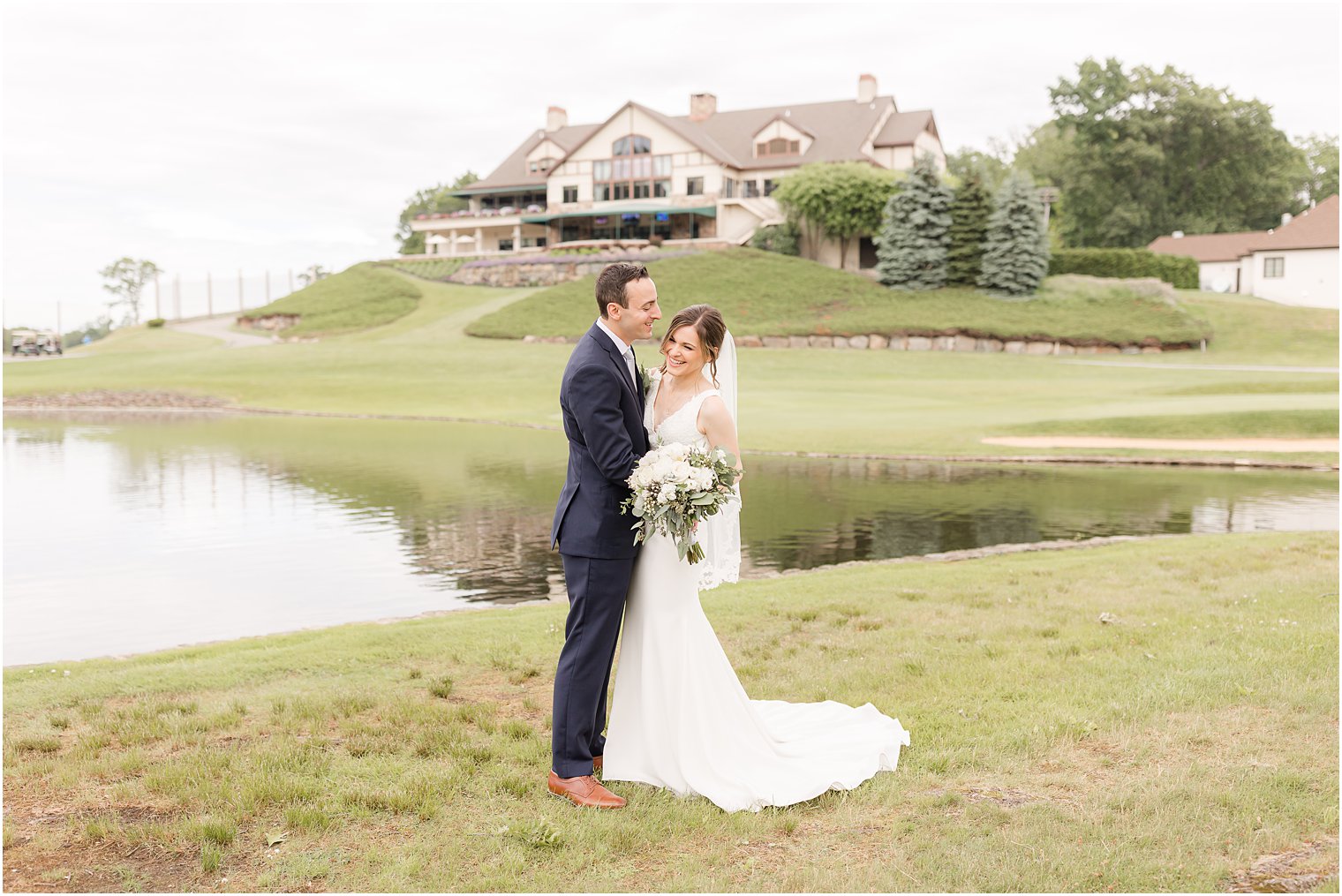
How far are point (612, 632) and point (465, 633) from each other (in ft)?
11.8

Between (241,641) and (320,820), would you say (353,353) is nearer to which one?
(241,641)

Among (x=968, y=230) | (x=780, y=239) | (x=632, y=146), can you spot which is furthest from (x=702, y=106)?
(x=968, y=230)

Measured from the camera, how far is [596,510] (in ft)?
17.6

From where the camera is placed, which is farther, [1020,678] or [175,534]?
[175,534]

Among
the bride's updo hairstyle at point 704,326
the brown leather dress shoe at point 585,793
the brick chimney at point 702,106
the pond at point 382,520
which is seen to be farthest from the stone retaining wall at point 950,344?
the brown leather dress shoe at point 585,793

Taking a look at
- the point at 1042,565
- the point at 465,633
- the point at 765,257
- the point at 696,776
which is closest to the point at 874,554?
the point at 1042,565

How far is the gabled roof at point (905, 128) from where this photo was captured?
68875 mm

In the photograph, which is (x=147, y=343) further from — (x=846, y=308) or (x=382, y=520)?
(x=382, y=520)

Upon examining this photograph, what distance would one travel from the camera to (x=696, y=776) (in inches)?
210

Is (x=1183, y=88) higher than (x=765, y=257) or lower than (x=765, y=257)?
higher

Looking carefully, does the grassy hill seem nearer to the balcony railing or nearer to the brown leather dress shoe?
the balcony railing

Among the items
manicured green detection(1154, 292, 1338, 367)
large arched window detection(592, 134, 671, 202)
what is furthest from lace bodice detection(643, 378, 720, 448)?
large arched window detection(592, 134, 671, 202)

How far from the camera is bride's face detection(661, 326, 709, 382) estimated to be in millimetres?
5418

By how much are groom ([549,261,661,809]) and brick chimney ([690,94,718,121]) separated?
246ft
